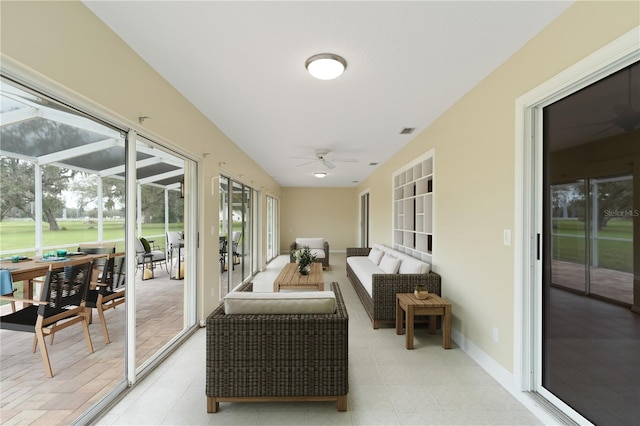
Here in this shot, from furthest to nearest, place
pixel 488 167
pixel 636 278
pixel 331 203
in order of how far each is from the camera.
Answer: pixel 331 203 < pixel 488 167 < pixel 636 278

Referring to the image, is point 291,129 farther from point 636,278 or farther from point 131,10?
point 636,278

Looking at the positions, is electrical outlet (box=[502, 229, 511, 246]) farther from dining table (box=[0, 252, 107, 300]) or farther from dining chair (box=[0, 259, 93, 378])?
dining table (box=[0, 252, 107, 300])

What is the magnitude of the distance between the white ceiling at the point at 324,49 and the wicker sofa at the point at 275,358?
77.6 inches

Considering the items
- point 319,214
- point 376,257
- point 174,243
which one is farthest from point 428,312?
point 319,214

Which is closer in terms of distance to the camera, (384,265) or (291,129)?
(291,129)

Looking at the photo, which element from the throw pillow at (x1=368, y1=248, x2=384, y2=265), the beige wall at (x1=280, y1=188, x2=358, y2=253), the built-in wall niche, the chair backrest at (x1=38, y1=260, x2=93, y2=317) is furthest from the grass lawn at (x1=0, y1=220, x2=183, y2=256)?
the beige wall at (x1=280, y1=188, x2=358, y2=253)

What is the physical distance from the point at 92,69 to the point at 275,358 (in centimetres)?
224

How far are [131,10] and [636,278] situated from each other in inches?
128

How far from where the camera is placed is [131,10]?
1.70m

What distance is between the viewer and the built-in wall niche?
4.14 m

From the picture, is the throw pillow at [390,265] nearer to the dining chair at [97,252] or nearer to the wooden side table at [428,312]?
the wooden side table at [428,312]

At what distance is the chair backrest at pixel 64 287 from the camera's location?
2332 millimetres

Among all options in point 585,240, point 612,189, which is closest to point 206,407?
point 585,240

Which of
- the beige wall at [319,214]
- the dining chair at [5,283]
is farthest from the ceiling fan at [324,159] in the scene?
the beige wall at [319,214]
